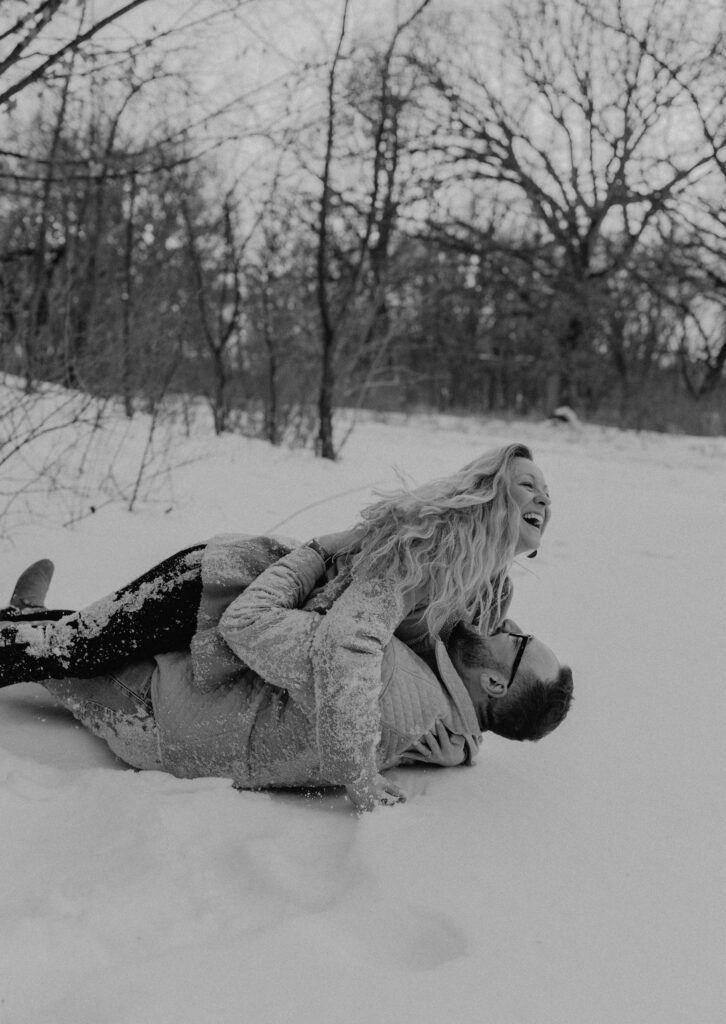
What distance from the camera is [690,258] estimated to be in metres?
14.7

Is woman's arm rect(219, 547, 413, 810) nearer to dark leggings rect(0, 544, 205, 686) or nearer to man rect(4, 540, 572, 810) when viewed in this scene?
man rect(4, 540, 572, 810)

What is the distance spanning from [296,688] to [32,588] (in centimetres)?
108

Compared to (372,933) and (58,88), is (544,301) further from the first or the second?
(372,933)

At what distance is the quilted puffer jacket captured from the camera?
1487 millimetres

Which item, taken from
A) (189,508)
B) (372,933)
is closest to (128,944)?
(372,933)

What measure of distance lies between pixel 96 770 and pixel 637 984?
1.15 metres

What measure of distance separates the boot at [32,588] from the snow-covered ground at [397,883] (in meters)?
0.27

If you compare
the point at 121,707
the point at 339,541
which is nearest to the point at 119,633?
the point at 121,707

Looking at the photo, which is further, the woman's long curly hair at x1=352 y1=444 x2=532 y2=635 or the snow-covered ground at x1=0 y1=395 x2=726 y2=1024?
the woman's long curly hair at x1=352 y1=444 x2=532 y2=635

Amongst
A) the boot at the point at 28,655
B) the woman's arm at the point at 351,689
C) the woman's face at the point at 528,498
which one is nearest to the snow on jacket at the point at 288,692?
the woman's arm at the point at 351,689

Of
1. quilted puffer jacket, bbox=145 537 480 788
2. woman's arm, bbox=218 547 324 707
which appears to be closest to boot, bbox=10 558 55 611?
quilted puffer jacket, bbox=145 537 480 788

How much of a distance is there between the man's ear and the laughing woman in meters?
0.10

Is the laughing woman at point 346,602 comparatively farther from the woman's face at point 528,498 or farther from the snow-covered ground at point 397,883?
the snow-covered ground at point 397,883

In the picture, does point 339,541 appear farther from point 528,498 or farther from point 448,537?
point 528,498
